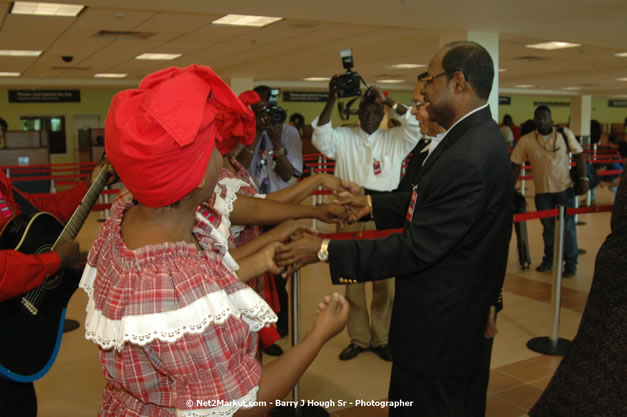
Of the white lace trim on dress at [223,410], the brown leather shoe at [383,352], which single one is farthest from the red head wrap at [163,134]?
the brown leather shoe at [383,352]

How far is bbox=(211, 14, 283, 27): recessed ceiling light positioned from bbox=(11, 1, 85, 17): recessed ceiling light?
6.42 ft

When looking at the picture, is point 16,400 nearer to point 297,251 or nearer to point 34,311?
point 34,311

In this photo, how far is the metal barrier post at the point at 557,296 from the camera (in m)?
4.22

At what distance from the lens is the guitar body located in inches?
84.4

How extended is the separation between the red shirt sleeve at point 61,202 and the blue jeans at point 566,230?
209 inches

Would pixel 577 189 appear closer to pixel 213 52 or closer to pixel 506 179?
pixel 506 179

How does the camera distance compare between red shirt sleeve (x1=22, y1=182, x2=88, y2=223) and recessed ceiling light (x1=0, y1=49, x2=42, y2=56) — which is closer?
red shirt sleeve (x1=22, y1=182, x2=88, y2=223)

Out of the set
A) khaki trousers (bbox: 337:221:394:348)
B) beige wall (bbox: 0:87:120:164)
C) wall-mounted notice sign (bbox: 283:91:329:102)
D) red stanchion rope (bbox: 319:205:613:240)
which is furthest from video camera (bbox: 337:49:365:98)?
wall-mounted notice sign (bbox: 283:91:329:102)

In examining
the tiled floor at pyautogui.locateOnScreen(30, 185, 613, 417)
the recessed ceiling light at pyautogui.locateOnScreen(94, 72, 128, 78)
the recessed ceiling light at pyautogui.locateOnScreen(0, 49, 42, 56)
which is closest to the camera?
the tiled floor at pyautogui.locateOnScreen(30, 185, 613, 417)

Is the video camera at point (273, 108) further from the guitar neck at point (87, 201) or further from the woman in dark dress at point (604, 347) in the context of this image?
the woman in dark dress at point (604, 347)

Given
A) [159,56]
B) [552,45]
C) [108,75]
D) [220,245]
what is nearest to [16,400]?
[220,245]

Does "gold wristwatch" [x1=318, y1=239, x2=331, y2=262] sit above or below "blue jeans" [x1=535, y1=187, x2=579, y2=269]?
above

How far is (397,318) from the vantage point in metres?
2.03

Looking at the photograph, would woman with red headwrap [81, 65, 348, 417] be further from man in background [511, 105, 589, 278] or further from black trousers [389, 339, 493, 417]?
man in background [511, 105, 589, 278]
